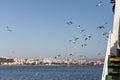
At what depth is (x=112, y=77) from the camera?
1939cm

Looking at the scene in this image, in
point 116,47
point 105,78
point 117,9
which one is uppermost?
point 117,9

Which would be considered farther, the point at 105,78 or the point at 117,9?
the point at 117,9

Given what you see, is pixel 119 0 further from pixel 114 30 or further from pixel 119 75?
pixel 119 75

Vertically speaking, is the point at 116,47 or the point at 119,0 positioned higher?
the point at 119,0

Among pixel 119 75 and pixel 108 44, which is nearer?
pixel 119 75

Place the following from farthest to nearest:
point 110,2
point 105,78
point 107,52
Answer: point 110,2 → point 107,52 → point 105,78

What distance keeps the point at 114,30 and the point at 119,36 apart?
35 cm

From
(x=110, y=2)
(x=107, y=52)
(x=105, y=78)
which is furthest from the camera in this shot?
(x=110, y=2)

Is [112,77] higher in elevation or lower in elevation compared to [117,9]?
lower

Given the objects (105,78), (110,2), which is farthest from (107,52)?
(110,2)

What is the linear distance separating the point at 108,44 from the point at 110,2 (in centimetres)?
342

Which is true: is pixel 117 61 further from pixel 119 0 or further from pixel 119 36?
pixel 119 0

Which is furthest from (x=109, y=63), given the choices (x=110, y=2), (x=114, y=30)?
(x=110, y=2)

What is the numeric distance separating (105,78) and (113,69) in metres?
0.73
